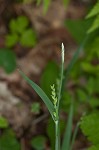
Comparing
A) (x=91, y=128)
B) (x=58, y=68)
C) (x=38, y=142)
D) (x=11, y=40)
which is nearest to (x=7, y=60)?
(x=11, y=40)

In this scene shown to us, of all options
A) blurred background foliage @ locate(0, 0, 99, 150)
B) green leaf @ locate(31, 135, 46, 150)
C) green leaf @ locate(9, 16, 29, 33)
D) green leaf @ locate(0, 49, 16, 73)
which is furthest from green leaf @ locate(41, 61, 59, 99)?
green leaf @ locate(9, 16, 29, 33)

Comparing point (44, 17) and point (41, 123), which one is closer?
→ point (41, 123)

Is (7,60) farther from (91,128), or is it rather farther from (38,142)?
(91,128)

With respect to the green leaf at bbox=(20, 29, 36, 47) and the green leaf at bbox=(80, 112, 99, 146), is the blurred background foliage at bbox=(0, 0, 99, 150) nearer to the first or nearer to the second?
the green leaf at bbox=(20, 29, 36, 47)

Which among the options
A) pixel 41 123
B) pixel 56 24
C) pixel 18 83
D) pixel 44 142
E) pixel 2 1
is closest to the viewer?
pixel 44 142

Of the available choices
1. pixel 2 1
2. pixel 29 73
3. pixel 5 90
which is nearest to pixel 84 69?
pixel 29 73

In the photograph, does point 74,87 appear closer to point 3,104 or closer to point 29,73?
point 29,73

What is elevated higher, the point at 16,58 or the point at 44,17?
the point at 44,17
